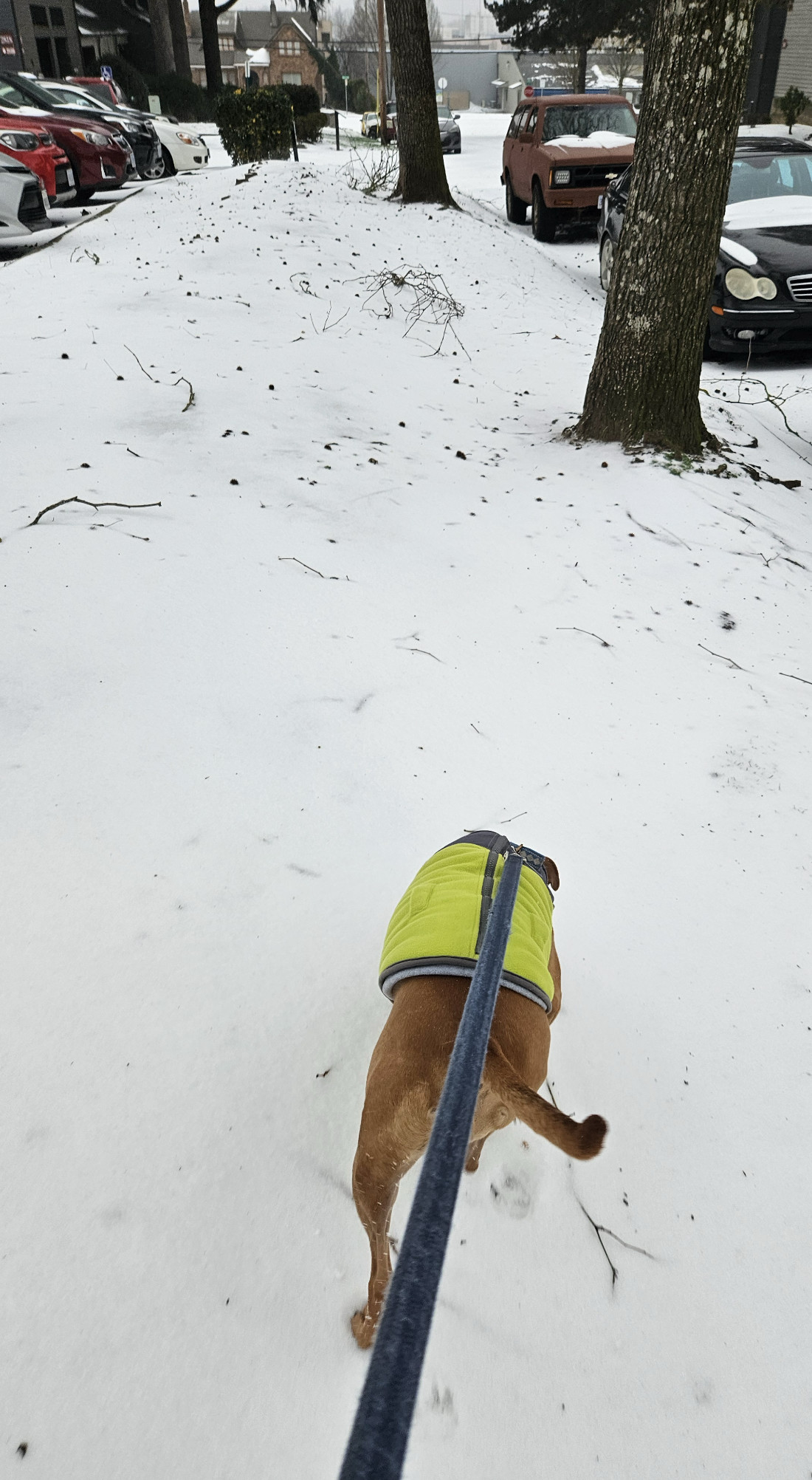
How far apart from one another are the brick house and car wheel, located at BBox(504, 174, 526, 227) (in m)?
42.1

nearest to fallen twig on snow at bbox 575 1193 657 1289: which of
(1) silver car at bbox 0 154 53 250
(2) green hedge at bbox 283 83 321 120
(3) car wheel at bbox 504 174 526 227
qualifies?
(1) silver car at bbox 0 154 53 250

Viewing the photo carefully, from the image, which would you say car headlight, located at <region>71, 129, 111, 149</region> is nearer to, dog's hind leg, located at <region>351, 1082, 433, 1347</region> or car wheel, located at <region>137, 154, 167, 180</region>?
car wheel, located at <region>137, 154, 167, 180</region>

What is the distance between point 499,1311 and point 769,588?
3.33m

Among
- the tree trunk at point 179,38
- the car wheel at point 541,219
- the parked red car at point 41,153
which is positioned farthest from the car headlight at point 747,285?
the tree trunk at point 179,38

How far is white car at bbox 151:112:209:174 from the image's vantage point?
14.7 meters

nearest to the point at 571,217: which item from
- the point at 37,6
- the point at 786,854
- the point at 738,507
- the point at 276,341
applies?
the point at 276,341

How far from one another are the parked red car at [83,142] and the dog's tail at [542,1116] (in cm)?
1289

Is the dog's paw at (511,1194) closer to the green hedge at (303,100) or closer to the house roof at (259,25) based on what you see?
the green hedge at (303,100)

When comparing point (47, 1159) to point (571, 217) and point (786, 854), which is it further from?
point (571, 217)

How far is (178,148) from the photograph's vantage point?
15.0 metres

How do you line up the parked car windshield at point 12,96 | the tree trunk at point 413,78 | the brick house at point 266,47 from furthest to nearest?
1. the brick house at point 266,47
2. the parked car windshield at point 12,96
3. the tree trunk at point 413,78

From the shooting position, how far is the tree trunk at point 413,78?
34.4 ft

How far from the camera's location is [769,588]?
386 cm

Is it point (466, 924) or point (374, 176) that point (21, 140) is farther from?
point (466, 924)
